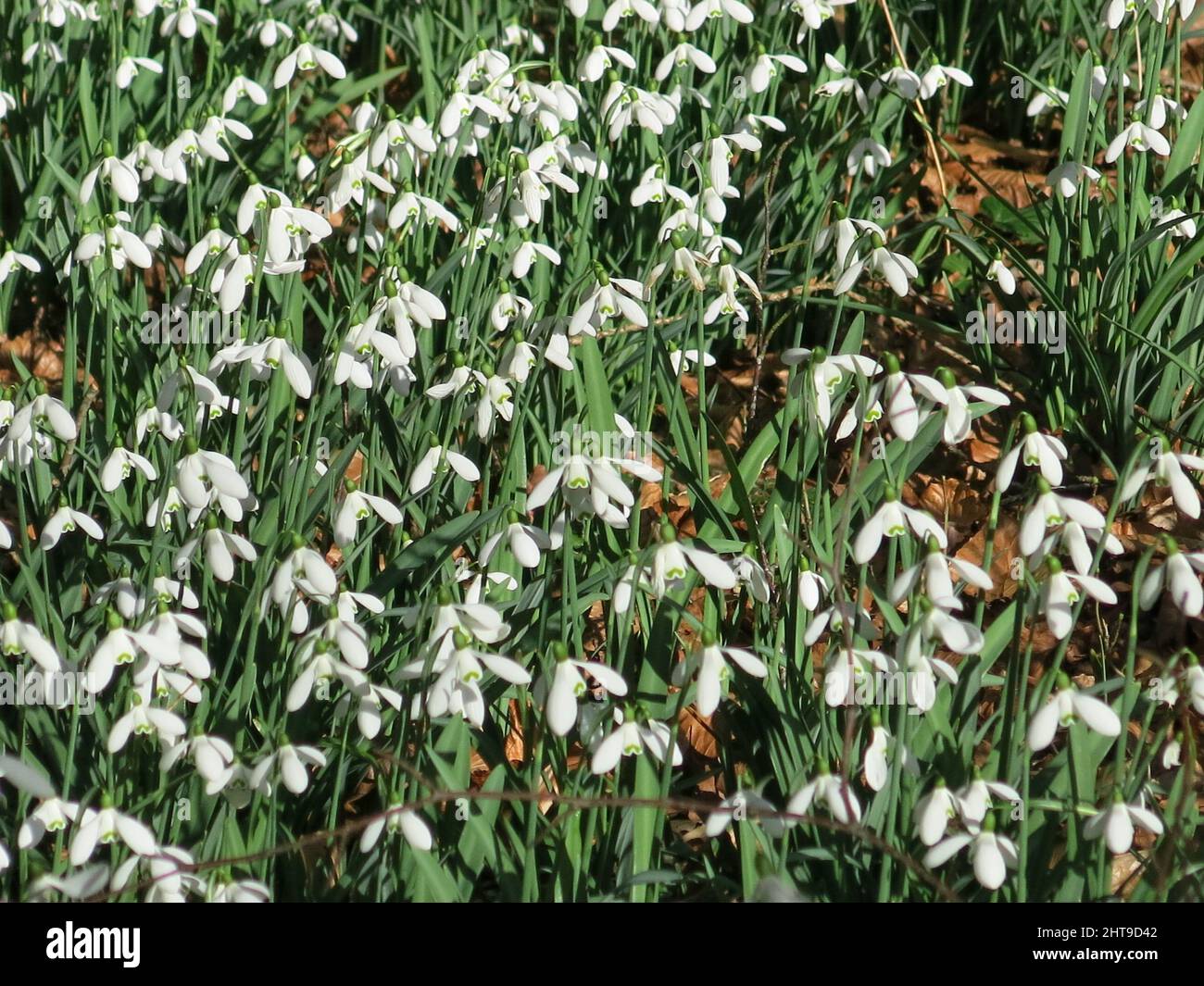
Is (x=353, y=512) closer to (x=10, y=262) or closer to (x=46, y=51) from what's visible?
(x=10, y=262)

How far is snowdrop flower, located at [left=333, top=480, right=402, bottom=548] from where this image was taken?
188 centimetres

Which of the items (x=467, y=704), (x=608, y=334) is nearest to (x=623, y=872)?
(x=467, y=704)

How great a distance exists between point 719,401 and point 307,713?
150 cm

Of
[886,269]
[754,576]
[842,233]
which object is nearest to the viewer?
[754,576]

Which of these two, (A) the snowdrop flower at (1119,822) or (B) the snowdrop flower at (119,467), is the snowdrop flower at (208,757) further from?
(A) the snowdrop flower at (1119,822)

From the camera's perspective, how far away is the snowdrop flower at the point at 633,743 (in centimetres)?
159

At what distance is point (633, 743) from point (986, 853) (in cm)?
45

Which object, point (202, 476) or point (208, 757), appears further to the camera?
point (202, 476)

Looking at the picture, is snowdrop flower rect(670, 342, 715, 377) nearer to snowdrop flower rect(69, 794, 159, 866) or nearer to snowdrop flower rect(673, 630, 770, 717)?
snowdrop flower rect(673, 630, 770, 717)

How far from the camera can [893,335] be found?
3.14 metres

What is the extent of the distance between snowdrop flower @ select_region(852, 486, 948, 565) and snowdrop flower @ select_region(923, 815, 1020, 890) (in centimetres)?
36

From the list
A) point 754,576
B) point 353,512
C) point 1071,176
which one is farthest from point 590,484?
point 1071,176

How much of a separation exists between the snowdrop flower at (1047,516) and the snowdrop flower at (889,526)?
0.36 ft

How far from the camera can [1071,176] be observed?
2580mm
